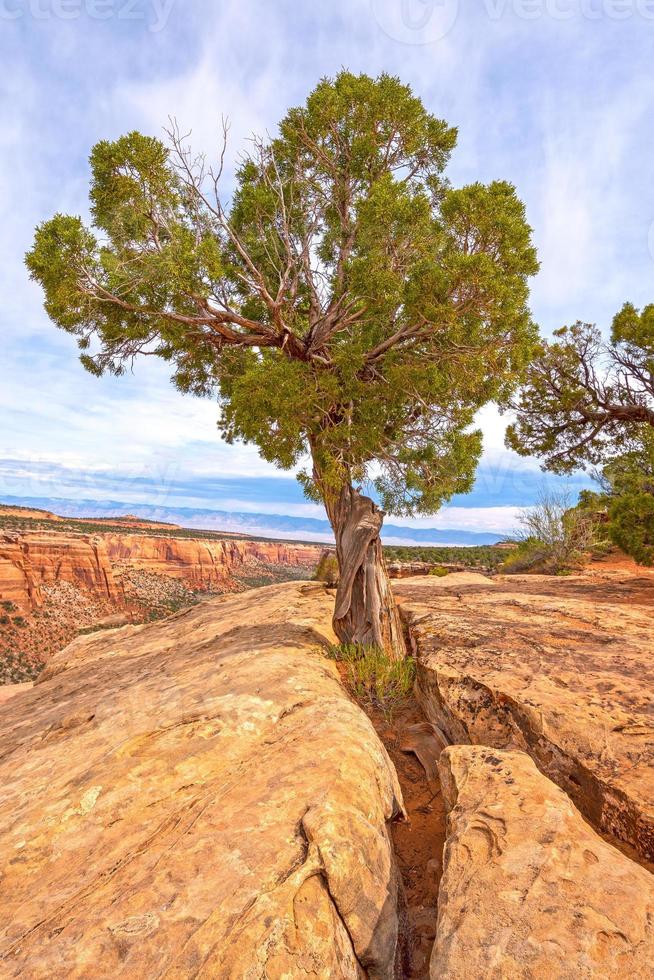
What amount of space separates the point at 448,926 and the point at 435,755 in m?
3.35

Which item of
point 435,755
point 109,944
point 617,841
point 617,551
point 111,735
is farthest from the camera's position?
point 617,551

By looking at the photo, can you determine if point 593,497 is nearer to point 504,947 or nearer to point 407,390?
point 407,390

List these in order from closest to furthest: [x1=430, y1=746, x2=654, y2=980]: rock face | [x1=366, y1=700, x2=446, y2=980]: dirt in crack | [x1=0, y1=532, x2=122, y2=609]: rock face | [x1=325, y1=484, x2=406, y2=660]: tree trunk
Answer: [x1=430, y1=746, x2=654, y2=980]: rock face
[x1=366, y1=700, x2=446, y2=980]: dirt in crack
[x1=325, y1=484, x2=406, y2=660]: tree trunk
[x1=0, y1=532, x2=122, y2=609]: rock face

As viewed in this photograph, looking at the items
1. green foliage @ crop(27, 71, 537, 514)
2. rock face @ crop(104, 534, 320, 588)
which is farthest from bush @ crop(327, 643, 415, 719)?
rock face @ crop(104, 534, 320, 588)

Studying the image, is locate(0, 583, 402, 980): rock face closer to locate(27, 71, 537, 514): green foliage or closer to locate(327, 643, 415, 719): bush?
locate(327, 643, 415, 719): bush

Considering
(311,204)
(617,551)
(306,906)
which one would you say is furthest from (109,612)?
(306,906)

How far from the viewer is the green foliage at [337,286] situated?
727cm

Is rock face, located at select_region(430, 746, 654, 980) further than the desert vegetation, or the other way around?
the desert vegetation

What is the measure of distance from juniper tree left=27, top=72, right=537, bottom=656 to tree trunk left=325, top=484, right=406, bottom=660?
36mm

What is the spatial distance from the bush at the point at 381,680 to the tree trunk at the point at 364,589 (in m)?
0.60

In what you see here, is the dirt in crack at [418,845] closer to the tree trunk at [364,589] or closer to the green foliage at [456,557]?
the tree trunk at [364,589]

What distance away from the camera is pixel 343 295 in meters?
8.21

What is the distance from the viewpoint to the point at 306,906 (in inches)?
105

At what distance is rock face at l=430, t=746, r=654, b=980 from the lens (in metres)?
2.19
